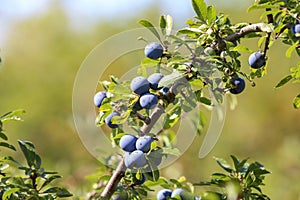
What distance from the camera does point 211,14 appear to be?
110 centimetres

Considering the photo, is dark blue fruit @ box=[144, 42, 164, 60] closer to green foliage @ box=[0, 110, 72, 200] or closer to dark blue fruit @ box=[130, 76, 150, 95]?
dark blue fruit @ box=[130, 76, 150, 95]

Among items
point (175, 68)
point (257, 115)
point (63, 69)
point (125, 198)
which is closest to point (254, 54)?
point (175, 68)

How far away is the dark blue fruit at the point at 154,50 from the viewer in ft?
3.73

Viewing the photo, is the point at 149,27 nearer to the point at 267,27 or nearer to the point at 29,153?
the point at 267,27

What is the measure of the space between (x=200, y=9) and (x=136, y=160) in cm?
35

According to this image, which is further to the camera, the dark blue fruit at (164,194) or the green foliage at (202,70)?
the dark blue fruit at (164,194)

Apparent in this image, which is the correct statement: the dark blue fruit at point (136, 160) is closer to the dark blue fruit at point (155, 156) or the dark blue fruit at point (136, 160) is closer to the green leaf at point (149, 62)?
the dark blue fruit at point (155, 156)

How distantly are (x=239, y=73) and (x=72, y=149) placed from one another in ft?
21.1

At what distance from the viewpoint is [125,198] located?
120 centimetres

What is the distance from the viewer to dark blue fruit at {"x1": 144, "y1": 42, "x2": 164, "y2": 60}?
1.14 metres

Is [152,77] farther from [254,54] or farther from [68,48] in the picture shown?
[68,48]

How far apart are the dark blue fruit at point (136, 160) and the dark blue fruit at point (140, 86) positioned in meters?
0.13

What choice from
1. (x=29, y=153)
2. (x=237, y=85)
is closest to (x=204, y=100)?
(x=237, y=85)

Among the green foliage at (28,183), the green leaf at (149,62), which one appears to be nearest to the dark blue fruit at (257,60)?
the green leaf at (149,62)
